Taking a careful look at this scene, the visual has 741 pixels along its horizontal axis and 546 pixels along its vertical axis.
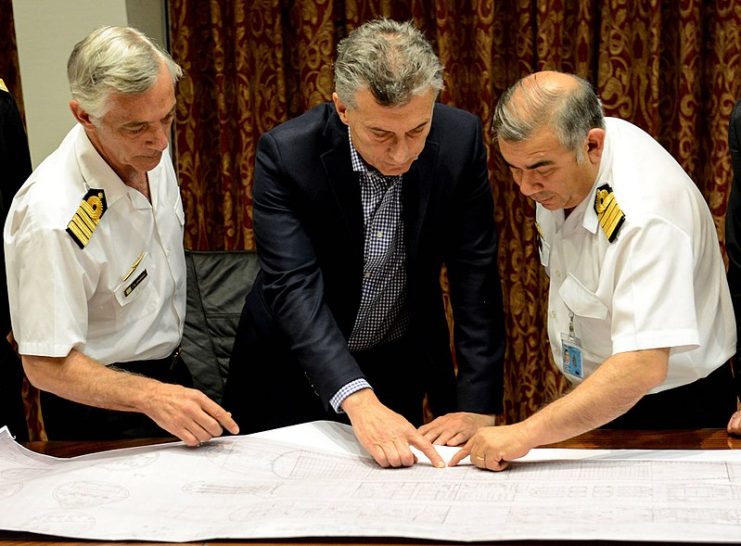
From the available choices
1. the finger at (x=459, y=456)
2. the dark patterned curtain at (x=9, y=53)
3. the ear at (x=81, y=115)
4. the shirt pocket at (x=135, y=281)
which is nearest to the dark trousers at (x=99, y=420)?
the shirt pocket at (x=135, y=281)

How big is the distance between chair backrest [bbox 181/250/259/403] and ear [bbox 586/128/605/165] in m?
1.31

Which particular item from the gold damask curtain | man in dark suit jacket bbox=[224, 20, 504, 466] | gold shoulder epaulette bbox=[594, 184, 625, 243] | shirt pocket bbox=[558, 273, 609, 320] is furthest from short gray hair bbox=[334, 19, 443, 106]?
the gold damask curtain

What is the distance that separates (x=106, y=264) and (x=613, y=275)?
3.66 ft

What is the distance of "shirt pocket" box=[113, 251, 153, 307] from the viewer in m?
2.34

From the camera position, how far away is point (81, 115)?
229 centimetres

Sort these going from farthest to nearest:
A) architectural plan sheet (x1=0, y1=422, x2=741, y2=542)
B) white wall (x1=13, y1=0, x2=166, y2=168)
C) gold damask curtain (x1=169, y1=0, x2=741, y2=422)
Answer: gold damask curtain (x1=169, y1=0, x2=741, y2=422)
white wall (x1=13, y1=0, x2=166, y2=168)
architectural plan sheet (x1=0, y1=422, x2=741, y2=542)

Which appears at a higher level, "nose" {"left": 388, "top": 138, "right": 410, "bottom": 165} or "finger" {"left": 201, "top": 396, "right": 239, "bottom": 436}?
"nose" {"left": 388, "top": 138, "right": 410, "bottom": 165}

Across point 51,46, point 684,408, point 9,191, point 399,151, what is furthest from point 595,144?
point 51,46

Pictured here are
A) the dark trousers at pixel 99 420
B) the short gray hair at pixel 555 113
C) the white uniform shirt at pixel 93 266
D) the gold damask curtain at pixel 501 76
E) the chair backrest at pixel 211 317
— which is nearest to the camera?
the short gray hair at pixel 555 113

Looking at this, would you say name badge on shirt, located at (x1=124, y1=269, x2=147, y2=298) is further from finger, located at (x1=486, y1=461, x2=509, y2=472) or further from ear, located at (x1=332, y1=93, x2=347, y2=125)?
finger, located at (x1=486, y1=461, x2=509, y2=472)

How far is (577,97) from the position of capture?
2047 millimetres

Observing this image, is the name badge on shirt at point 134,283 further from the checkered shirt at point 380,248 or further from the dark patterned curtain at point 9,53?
the dark patterned curtain at point 9,53

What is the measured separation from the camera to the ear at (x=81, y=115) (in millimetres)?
2273

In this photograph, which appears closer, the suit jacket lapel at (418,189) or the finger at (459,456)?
the finger at (459,456)
